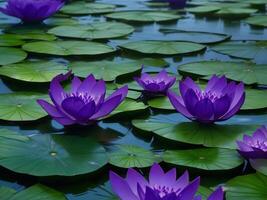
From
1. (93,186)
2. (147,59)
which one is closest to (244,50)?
(147,59)

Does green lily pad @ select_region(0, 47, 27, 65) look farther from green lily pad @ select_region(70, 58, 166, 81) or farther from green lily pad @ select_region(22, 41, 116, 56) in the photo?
green lily pad @ select_region(70, 58, 166, 81)

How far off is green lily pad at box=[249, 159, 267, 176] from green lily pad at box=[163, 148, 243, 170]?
0.04m

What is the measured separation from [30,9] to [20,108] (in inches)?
53.0

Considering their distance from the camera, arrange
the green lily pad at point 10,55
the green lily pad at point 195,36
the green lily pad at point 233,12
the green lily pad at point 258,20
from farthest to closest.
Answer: the green lily pad at point 233,12
the green lily pad at point 258,20
the green lily pad at point 195,36
the green lily pad at point 10,55

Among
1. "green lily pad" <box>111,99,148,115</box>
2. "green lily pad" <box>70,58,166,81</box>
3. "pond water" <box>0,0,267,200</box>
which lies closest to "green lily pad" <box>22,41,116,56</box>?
"pond water" <box>0,0,267,200</box>

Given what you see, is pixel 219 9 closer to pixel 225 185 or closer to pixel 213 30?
pixel 213 30

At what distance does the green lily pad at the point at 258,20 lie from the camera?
9.35ft

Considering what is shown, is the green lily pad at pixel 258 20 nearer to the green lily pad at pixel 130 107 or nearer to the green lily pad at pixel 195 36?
the green lily pad at pixel 195 36

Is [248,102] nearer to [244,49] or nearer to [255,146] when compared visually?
[255,146]

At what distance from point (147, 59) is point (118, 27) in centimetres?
67

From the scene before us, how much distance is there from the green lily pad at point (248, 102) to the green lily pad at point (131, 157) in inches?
11.9

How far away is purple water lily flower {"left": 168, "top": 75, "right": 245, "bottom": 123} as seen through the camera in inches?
51.1

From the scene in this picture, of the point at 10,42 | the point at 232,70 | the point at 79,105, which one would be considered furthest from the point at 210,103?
the point at 10,42

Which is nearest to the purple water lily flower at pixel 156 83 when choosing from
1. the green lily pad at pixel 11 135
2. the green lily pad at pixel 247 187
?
the green lily pad at pixel 11 135
